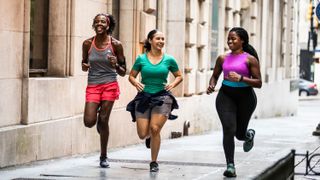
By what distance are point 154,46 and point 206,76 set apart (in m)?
14.0

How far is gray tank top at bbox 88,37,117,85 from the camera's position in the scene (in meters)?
12.0

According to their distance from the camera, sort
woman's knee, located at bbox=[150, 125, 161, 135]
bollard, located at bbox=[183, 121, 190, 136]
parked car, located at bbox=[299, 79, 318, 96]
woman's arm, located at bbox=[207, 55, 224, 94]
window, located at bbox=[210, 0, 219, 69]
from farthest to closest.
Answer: parked car, located at bbox=[299, 79, 318, 96] < window, located at bbox=[210, 0, 219, 69] < bollard, located at bbox=[183, 121, 190, 136] < woman's knee, located at bbox=[150, 125, 161, 135] < woman's arm, located at bbox=[207, 55, 224, 94]

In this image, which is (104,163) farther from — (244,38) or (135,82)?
(244,38)

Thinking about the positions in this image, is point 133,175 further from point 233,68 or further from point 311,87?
point 311,87

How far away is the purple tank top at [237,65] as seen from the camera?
1137cm

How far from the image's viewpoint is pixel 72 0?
15.3 meters

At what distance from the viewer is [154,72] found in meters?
11.8

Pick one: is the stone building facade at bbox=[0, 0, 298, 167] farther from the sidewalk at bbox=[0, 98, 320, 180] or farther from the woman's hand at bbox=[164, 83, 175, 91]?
the woman's hand at bbox=[164, 83, 175, 91]

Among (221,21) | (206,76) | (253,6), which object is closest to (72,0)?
(206,76)

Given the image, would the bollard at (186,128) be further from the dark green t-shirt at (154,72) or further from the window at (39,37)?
the dark green t-shirt at (154,72)

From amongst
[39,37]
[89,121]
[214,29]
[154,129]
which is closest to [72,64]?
[39,37]

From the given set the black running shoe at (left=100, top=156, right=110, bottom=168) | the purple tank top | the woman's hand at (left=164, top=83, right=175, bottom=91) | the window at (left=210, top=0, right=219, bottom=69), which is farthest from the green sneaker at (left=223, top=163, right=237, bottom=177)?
the window at (left=210, top=0, right=219, bottom=69)

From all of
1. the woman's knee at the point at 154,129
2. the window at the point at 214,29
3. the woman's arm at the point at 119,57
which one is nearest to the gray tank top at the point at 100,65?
the woman's arm at the point at 119,57

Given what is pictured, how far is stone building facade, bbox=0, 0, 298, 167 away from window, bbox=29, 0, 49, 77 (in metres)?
0.02
